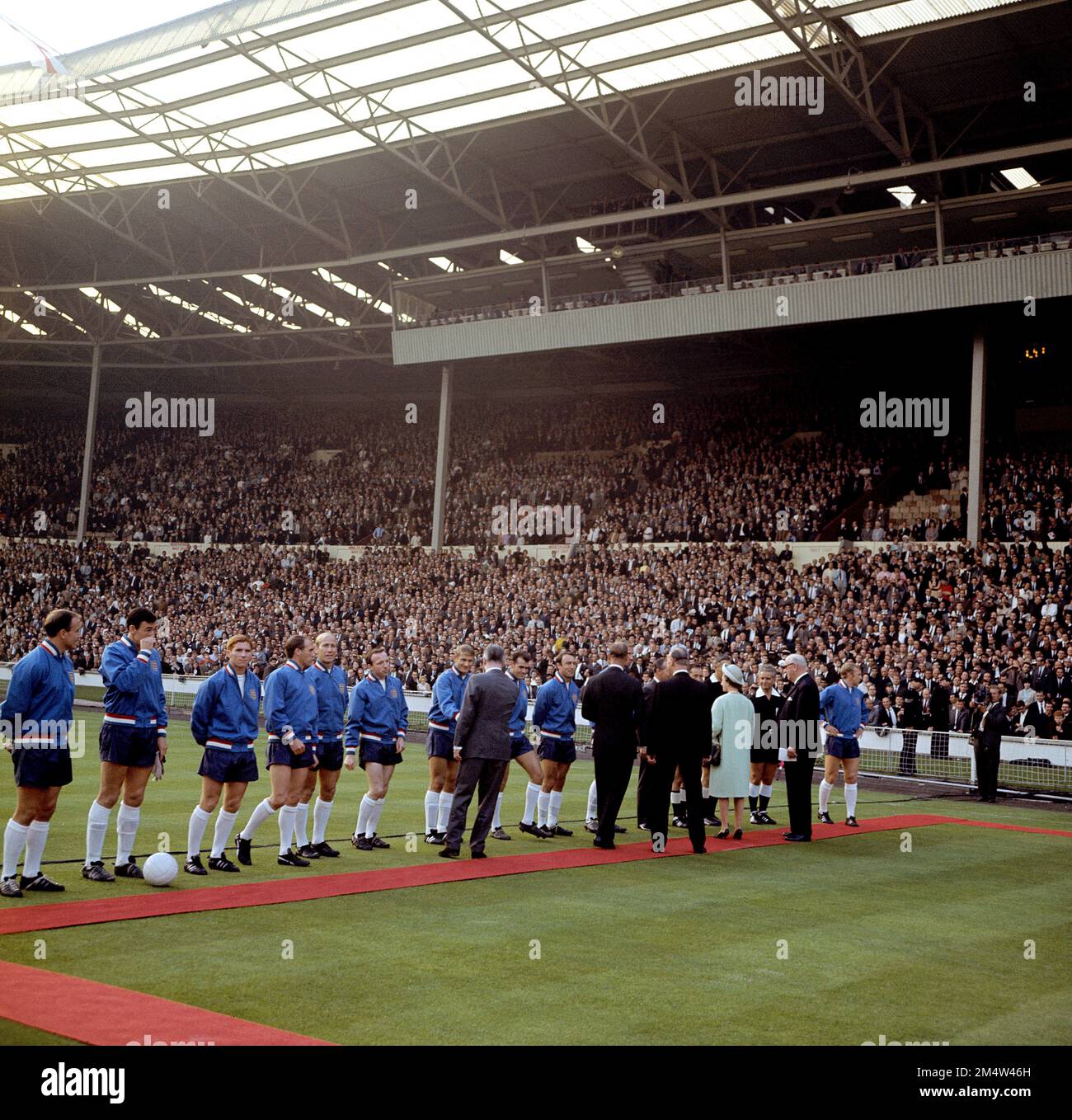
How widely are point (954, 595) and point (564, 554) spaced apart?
13.4 meters

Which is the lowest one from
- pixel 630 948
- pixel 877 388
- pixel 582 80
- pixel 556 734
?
pixel 630 948

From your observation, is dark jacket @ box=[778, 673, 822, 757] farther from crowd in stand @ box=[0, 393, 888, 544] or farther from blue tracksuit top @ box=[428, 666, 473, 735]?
crowd in stand @ box=[0, 393, 888, 544]

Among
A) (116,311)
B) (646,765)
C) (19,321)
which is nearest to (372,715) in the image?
(646,765)

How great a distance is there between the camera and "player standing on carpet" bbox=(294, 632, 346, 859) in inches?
428

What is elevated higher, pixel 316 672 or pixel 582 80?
pixel 582 80

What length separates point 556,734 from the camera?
1302 centimetres

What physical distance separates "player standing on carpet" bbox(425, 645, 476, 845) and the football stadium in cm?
7

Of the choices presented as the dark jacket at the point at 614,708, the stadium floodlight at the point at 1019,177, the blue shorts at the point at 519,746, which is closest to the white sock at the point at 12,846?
the blue shorts at the point at 519,746

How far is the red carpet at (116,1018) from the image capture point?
210 inches

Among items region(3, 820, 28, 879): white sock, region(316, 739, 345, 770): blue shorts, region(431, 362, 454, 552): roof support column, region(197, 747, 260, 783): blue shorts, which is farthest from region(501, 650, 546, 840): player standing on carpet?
region(431, 362, 454, 552): roof support column

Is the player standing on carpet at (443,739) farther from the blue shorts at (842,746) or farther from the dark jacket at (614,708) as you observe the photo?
the blue shorts at (842,746)

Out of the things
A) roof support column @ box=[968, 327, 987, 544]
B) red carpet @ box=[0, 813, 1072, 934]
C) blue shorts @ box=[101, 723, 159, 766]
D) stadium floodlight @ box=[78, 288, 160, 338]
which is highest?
stadium floodlight @ box=[78, 288, 160, 338]

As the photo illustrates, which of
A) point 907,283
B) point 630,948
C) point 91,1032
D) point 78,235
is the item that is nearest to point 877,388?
point 907,283

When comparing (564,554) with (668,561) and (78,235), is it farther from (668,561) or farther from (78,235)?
(78,235)
